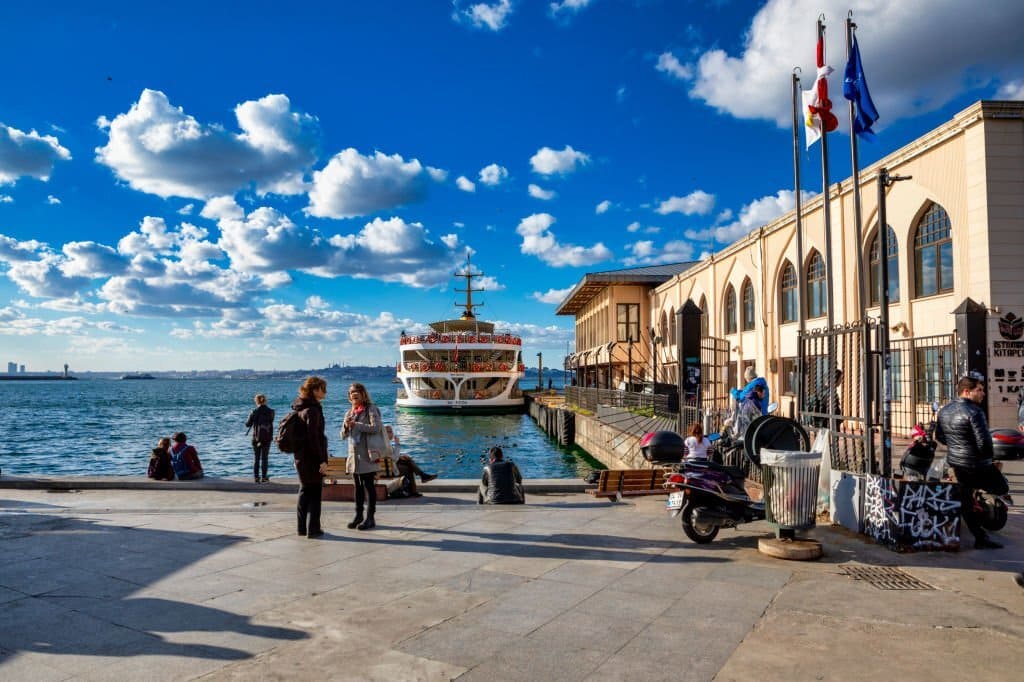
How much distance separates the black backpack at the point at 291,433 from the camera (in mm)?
6989

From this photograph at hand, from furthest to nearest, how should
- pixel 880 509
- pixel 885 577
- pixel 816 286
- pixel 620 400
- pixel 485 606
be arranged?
Result: 1. pixel 620 400
2. pixel 816 286
3. pixel 880 509
4. pixel 885 577
5. pixel 485 606

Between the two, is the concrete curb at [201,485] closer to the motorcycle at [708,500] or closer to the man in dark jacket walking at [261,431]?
the man in dark jacket walking at [261,431]

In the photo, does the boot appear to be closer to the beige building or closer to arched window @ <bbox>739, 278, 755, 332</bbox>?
the beige building

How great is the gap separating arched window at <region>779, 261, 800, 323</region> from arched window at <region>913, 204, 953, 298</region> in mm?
6833

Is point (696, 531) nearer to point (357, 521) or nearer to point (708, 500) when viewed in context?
point (708, 500)

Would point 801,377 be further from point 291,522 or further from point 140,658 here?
point 140,658

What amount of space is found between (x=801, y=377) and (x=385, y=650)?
21.9ft

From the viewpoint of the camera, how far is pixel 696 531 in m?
6.79

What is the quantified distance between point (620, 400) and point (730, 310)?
607 cm

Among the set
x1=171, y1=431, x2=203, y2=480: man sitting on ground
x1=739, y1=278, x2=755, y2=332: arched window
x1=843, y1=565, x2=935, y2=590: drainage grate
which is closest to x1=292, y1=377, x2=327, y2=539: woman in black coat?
x1=843, y1=565, x2=935, y2=590: drainage grate

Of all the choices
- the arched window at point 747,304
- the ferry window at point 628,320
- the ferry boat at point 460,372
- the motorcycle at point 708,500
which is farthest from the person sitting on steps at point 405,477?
the ferry boat at point 460,372

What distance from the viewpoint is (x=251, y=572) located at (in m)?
5.75

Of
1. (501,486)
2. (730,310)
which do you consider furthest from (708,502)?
(730,310)

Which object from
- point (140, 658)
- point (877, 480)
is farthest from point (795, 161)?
point (140, 658)
